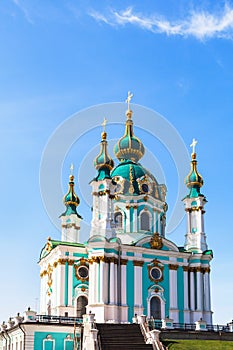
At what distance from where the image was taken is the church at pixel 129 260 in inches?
1642

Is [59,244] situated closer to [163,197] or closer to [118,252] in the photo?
[118,252]

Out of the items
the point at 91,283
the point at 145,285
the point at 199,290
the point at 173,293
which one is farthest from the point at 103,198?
the point at 199,290

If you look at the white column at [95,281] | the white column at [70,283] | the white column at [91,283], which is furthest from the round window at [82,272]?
the white column at [95,281]

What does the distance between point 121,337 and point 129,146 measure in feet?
68.0

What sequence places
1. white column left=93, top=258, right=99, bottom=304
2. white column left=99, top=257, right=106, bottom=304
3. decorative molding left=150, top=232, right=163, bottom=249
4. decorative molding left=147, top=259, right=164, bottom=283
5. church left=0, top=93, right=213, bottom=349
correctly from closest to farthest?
white column left=99, top=257, right=106, bottom=304 < white column left=93, top=258, right=99, bottom=304 < church left=0, top=93, right=213, bottom=349 < decorative molding left=147, top=259, right=164, bottom=283 < decorative molding left=150, top=232, right=163, bottom=249

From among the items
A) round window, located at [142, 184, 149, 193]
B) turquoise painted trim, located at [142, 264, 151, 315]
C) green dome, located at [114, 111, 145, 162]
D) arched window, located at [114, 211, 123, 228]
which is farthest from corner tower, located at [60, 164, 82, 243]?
turquoise painted trim, located at [142, 264, 151, 315]

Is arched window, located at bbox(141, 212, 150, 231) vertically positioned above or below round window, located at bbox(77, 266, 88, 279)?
above

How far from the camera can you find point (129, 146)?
4944cm

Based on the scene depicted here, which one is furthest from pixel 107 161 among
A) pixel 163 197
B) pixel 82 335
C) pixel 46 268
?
pixel 82 335

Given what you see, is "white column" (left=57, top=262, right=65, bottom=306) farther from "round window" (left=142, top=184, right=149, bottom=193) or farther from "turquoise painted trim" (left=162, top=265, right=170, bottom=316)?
"round window" (left=142, top=184, right=149, bottom=193)

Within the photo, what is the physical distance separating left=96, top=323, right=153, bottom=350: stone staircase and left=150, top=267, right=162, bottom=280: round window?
10.6m

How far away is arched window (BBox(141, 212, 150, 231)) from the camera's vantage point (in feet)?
152

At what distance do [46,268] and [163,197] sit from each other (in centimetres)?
1064

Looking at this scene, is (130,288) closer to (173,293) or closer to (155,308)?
(155,308)
